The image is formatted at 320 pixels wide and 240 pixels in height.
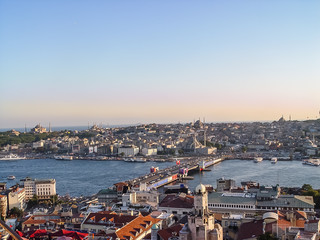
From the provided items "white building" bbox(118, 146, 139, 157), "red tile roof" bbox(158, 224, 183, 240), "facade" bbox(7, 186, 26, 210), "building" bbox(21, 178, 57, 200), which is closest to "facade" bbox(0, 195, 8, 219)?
"facade" bbox(7, 186, 26, 210)

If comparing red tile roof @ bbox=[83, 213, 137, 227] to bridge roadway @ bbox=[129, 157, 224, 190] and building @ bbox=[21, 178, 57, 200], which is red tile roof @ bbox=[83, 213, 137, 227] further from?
bridge roadway @ bbox=[129, 157, 224, 190]

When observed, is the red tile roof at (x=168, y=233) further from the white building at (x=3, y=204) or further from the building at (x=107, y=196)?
the building at (x=107, y=196)

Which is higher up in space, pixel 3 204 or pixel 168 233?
pixel 168 233

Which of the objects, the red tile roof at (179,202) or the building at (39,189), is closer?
the red tile roof at (179,202)

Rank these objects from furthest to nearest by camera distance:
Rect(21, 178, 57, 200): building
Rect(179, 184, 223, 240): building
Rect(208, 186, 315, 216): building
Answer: Rect(21, 178, 57, 200): building, Rect(208, 186, 315, 216): building, Rect(179, 184, 223, 240): building

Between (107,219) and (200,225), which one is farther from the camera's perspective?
(107,219)

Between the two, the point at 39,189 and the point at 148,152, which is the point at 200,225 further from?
the point at 148,152

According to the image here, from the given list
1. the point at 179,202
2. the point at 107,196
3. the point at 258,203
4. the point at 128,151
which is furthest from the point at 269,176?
the point at 128,151

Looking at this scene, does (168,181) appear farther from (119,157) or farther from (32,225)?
(119,157)

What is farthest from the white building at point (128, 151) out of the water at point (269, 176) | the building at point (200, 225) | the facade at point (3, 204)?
the building at point (200, 225)
